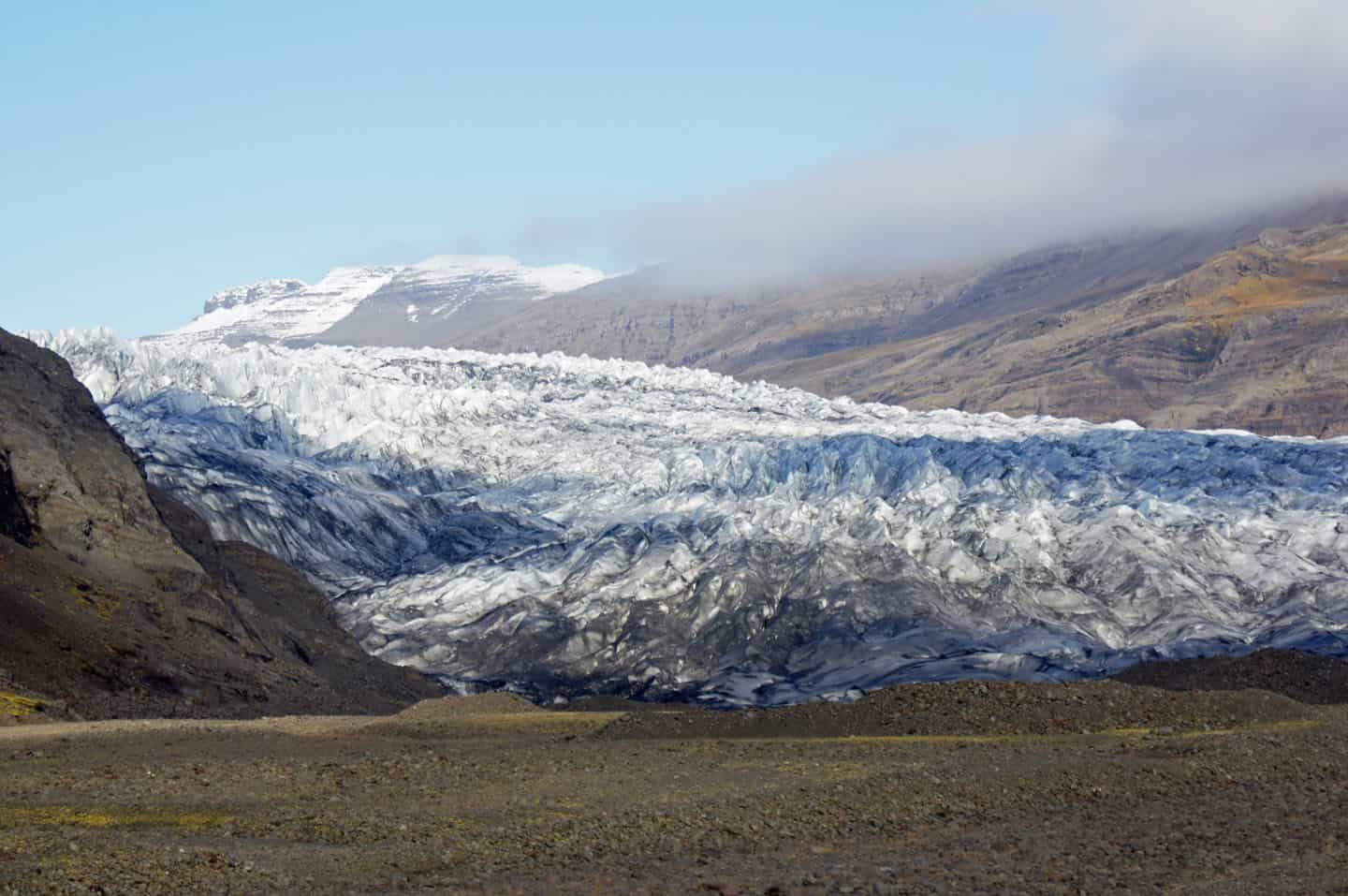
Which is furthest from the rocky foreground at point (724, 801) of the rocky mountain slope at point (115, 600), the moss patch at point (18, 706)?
the rocky mountain slope at point (115, 600)

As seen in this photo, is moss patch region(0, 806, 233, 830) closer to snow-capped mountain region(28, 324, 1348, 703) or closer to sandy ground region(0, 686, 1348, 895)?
sandy ground region(0, 686, 1348, 895)

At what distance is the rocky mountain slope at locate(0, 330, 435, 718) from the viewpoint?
3878 centimetres

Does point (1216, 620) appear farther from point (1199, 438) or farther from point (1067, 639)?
point (1199, 438)

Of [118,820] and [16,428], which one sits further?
[16,428]

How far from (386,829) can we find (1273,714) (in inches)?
604

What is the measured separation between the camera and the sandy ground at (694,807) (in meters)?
15.0

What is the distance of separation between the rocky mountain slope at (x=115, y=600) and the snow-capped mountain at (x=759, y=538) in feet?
43.8

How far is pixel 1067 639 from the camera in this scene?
68.7 metres

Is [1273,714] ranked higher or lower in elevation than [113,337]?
lower

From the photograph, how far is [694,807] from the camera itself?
61.6 feet

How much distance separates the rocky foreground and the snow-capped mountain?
37894 millimetres

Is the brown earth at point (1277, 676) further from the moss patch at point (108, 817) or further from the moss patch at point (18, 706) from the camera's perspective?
the moss patch at point (108, 817)

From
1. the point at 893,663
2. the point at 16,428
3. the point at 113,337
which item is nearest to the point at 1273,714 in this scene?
the point at 16,428

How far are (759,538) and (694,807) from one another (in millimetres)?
57465
